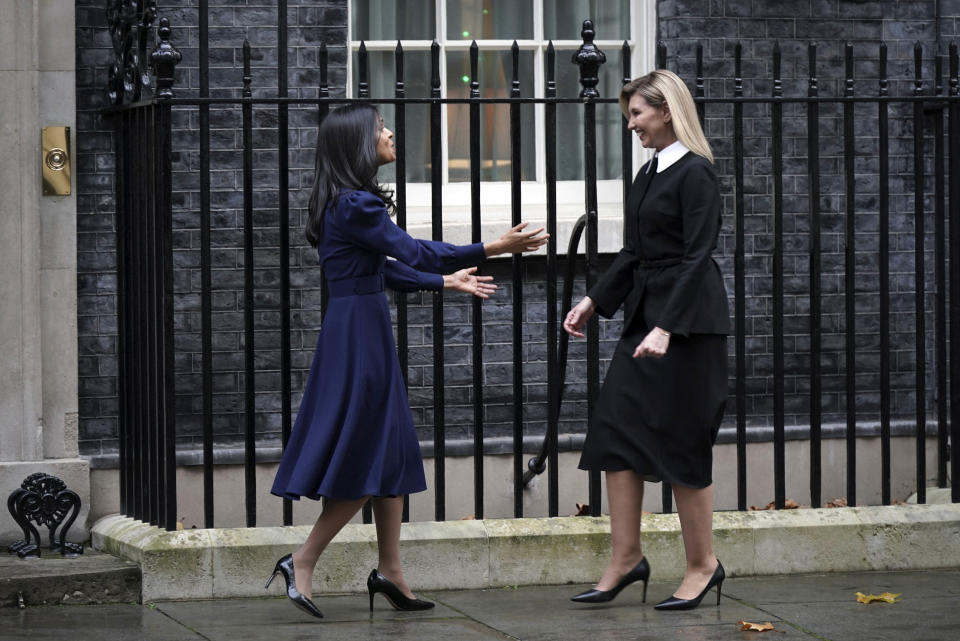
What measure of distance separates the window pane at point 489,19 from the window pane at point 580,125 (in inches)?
10.2

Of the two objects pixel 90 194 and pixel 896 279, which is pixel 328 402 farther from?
pixel 896 279

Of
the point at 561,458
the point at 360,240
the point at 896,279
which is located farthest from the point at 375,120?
the point at 896,279

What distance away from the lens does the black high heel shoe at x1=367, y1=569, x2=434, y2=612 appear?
553 cm

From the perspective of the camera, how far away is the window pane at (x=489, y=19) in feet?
26.5

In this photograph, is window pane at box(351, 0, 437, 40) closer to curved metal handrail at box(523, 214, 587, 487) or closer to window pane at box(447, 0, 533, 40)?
window pane at box(447, 0, 533, 40)

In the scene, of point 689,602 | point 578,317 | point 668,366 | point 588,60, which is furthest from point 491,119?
point 689,602

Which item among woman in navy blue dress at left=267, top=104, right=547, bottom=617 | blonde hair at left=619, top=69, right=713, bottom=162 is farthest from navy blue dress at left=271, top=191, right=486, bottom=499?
blonde hair at left=619, top=69, right=713, bottom=162

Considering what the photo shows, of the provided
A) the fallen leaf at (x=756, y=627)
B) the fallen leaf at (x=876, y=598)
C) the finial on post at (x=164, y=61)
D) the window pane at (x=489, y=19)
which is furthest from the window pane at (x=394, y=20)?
the fallen leaf at (x=756, y=627)

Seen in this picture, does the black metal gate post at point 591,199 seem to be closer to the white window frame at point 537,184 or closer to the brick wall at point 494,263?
the brick wall at point 494,263

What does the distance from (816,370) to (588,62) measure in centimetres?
160

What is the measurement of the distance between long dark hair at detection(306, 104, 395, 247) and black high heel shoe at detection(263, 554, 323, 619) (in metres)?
1.17

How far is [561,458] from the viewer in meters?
7.88

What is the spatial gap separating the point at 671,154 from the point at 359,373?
1.35 m

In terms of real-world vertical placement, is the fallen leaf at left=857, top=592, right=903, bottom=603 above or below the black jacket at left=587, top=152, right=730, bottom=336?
below
